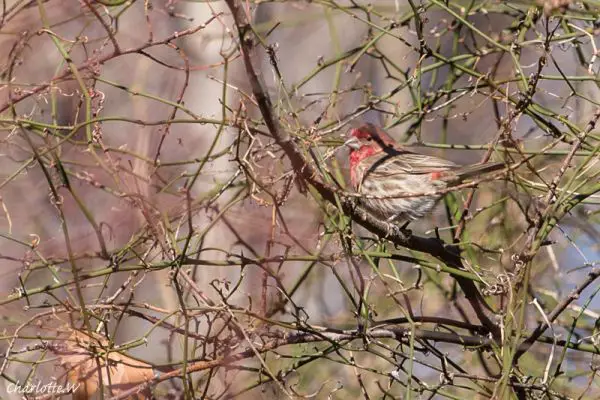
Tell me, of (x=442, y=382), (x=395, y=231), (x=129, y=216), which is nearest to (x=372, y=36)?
(x=395, y=231)

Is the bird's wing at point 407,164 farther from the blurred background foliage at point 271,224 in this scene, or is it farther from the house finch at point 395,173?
the blurred background foliage at point 271,224

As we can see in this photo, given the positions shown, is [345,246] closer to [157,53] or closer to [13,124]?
[13,124]

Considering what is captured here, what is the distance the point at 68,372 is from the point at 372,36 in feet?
8.54

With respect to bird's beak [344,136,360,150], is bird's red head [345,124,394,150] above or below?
above

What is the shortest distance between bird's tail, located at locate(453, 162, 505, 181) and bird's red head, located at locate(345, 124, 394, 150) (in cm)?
58

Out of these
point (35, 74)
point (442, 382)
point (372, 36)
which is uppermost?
point (35, 74)

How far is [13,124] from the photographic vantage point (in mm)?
4242

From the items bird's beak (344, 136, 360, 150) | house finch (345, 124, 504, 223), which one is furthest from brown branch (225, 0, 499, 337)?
bird's beak (344, 136, 360, 150)

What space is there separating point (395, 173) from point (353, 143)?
611 millimetres

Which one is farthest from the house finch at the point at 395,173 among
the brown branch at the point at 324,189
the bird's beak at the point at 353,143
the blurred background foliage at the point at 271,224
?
the brown branch at the point at 324,189

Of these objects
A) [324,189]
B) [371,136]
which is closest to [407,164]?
[371,136]

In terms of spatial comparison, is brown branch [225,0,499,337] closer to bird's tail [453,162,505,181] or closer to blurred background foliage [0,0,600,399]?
blurred background foliage [0,0,600,399]

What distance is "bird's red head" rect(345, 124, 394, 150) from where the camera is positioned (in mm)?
5793

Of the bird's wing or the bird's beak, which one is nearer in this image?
the bird's beak
